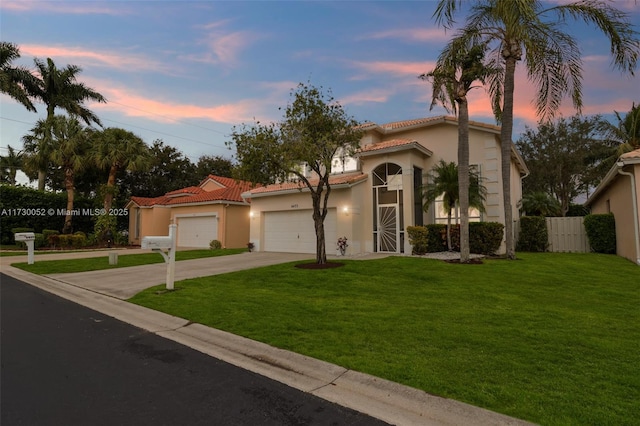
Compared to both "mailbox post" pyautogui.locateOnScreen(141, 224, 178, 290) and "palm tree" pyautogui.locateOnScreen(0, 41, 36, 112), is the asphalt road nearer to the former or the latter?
"mailbox post" pyautogui.locateOnScreen(141, 224, 178, 290)

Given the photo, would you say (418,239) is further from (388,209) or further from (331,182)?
(331,182)

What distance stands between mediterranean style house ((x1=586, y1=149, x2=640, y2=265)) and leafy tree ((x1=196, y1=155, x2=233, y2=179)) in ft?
122

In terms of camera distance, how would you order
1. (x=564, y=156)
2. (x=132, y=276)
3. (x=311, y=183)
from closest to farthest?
1. (x=132, y=276)
2. (x=311, y=183)
3. (x=564, y=156)

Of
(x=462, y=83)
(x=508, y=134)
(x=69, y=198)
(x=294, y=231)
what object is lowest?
(x=294, y=231)

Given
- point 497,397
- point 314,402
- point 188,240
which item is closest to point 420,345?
point 497,397

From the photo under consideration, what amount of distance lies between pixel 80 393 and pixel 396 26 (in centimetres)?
1371

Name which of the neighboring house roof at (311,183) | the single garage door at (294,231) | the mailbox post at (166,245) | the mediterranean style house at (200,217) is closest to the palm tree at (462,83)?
the neighboring house roof at (311,183)

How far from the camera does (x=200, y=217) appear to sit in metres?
22.4

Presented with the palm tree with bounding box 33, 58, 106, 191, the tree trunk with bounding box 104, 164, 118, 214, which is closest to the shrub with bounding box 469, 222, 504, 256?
the tree trunk with bounding box 104, 164, 118, 214

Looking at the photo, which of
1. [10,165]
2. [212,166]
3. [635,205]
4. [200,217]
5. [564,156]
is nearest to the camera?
[635,205]

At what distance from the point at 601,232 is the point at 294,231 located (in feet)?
48.3

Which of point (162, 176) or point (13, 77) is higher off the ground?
point (13, 77)

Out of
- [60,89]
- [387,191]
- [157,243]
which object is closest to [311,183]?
Answer: [387,191]

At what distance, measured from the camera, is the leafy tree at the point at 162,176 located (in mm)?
36344
